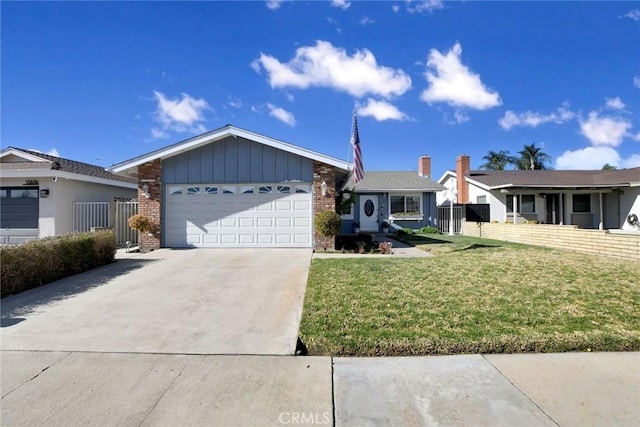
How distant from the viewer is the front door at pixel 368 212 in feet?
62.6

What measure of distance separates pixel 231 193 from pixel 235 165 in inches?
38.7

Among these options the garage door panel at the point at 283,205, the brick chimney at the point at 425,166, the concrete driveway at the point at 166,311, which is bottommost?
the concrete driveway at the point at 166,311

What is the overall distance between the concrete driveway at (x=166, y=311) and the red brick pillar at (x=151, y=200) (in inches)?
111

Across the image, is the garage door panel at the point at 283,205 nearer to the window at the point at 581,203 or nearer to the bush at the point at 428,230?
the bush at the point at 428,230

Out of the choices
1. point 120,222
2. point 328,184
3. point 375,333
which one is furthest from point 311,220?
point 120,222

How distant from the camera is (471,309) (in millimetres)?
4660

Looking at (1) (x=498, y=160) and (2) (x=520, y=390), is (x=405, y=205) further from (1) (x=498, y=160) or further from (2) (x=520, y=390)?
(1) (x=498, y=160)

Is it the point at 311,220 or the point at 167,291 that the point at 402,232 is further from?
the point at 167,291

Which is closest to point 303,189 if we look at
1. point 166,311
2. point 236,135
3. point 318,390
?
point 236,135

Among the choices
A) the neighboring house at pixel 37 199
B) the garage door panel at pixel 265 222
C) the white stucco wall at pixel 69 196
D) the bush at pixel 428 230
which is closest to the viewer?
the garage door panel at pixel 265 222

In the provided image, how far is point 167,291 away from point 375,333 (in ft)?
14.0

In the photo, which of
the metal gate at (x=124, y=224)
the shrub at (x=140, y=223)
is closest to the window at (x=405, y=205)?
the shrub at (x=140, y=223)

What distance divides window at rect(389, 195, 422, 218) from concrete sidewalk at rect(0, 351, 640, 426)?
1562 centimetres

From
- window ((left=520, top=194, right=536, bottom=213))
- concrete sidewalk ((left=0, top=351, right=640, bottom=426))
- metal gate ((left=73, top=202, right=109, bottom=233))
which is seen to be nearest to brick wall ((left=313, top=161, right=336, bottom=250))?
concrete sidewalk ((left=0, top=351, right=640, bottom=426))
